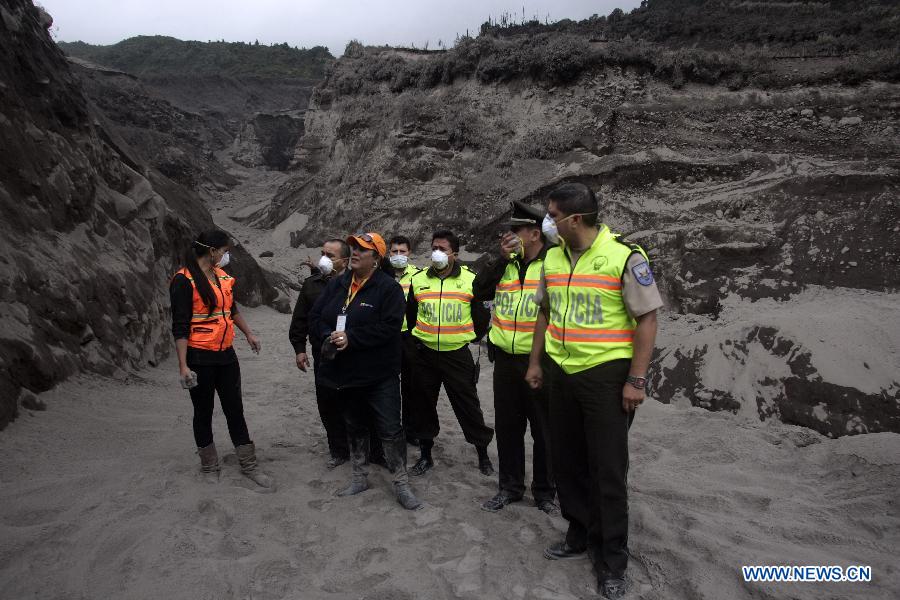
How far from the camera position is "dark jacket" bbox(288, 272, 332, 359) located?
478 centimetres

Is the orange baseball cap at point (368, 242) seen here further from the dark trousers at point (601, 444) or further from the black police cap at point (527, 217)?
the dark trousers at point (601, 444)

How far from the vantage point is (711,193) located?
9.13 meters

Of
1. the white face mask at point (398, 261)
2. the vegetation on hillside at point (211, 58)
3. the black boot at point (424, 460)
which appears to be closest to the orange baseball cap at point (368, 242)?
the white face mask at point (398, 261)

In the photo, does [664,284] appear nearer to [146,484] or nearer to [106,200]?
[146,484]

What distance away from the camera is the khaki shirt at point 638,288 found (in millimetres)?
2781

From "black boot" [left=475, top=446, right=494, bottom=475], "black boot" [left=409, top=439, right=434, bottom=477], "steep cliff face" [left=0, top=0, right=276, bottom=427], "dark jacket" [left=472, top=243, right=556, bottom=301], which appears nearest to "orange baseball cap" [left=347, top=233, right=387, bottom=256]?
"dark jacket" [left=472, top=243, right=556, bottom=301]

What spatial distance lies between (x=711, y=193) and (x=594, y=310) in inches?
287

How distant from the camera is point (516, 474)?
3.94 m

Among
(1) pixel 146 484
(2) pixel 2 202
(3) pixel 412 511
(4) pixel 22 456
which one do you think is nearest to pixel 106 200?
(2) pixel 2 202

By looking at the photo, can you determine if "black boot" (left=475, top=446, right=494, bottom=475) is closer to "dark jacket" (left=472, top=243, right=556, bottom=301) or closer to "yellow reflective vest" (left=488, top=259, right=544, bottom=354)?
"yellow reflective vest" (left=488, top=259, right=544, bottom=354)

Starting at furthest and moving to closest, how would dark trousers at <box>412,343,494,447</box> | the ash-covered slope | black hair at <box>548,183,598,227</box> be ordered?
1. the ash-covered slope
2. dark trousers at <box>412,343,494,447</box>
3. black hair at <box>548,183,598,227</box>

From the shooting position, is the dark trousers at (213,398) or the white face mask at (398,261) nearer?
the dark trousers at (213,398)

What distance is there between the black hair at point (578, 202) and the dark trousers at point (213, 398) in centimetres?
259

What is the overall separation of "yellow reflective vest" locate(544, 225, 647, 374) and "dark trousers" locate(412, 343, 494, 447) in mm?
1481
